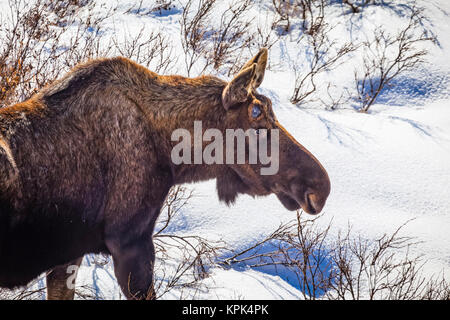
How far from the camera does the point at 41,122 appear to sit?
9.08 feet

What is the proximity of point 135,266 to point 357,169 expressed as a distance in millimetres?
3688

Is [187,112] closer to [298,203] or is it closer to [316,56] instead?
[298,203]

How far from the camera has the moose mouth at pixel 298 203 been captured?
10.4ft

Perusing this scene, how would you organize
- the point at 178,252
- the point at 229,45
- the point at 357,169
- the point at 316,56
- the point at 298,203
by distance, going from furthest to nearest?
the point at 316,56
the point at 229,45
the point at 357,169
the point at 178,252
the point at 298,203

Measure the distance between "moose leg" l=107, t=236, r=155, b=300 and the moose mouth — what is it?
39.2 inches

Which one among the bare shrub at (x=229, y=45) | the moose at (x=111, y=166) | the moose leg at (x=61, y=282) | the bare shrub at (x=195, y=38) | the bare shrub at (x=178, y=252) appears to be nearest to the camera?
the moose at (x=111, y=166)

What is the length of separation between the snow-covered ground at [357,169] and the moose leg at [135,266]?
72 cm

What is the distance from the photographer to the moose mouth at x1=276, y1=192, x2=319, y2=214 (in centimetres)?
317

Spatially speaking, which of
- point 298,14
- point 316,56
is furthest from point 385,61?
point 298,14

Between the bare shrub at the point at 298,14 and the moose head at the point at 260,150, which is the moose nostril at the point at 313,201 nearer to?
the moose head at the point at 260,150

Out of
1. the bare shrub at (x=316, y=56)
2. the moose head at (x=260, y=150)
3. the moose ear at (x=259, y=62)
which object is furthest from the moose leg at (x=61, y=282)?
the bare shrub at (x=316, y=56)

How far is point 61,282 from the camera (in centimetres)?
329

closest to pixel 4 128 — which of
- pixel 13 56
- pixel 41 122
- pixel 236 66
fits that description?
pixel 41 122
